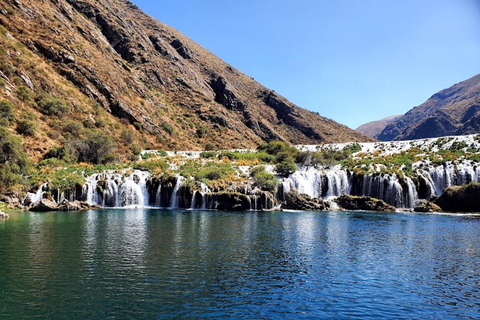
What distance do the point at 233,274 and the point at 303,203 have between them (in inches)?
1770

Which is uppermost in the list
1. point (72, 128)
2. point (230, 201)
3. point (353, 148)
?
point (72, 128)

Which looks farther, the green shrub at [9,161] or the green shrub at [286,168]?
the green shrub at [286,168]

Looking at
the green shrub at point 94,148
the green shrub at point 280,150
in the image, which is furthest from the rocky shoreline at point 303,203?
the green shrub at point 94,148

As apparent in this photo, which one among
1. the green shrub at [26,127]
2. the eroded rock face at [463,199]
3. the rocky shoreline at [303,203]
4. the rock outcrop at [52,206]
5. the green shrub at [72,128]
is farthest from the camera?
the green shrub at [72,128]

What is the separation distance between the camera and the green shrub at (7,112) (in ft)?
217

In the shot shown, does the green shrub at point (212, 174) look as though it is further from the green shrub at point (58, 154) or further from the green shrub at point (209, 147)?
the green shrub at point (209, 147)

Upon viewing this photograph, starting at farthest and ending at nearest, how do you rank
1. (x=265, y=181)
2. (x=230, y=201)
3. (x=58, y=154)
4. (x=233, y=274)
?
(x=58, y=154) → (x=265, y=181) → (x=230, y=201) → (x=233, y=274)

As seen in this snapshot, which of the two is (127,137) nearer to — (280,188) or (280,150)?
(280,150)

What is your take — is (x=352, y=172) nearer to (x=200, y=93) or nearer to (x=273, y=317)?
(x=273, y=317)

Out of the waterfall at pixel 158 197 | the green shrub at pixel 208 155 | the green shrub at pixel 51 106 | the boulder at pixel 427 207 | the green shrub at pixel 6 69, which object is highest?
the green shrub at pixel 6 69

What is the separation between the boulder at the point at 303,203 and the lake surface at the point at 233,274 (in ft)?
94.4

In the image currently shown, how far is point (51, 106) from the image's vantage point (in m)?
81.1

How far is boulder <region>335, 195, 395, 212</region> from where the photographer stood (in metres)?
61.5

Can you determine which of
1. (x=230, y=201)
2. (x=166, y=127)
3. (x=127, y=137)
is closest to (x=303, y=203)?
(x=230, y=201)
